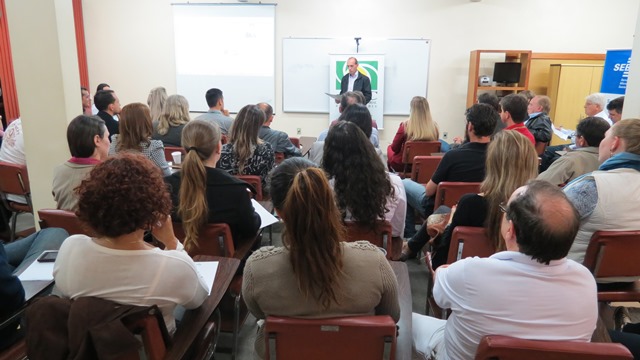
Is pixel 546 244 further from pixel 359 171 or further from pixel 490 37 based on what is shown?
pixel 490 37

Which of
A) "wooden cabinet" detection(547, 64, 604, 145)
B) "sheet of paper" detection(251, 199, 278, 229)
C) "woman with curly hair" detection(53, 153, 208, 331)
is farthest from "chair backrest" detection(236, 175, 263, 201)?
"wooden cabinet" detection(547, 64, 604, 145)

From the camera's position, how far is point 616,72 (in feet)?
17.9

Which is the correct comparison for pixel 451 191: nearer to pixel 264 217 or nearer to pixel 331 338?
pixel 264 217

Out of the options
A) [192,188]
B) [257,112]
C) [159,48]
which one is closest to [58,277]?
[192,188]

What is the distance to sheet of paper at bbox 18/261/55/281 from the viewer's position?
1.64 metres

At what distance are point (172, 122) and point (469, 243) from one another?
323 cm

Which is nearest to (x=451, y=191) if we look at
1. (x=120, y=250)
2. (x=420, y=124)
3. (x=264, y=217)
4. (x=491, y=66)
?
(x=264, y=217)

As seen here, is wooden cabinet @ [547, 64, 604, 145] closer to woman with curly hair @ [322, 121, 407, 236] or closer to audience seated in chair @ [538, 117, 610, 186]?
audience seated in chair @ [538, 117, 610, 186]

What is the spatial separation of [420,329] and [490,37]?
6340mm

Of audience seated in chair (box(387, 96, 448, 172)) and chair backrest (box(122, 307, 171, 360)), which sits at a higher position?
audience seated in chair (box(387, 96, 448, 172))

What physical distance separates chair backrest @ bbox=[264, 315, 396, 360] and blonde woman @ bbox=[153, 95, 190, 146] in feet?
10.9

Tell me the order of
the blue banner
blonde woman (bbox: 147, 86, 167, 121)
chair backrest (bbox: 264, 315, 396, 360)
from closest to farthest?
chair backrest (bbox: 264, 315, 396, 360)
blonde woman (bbox: 147, 86, 167, 121)
the blue banner

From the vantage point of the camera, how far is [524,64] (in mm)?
6625

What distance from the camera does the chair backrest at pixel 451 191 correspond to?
2.69 m
